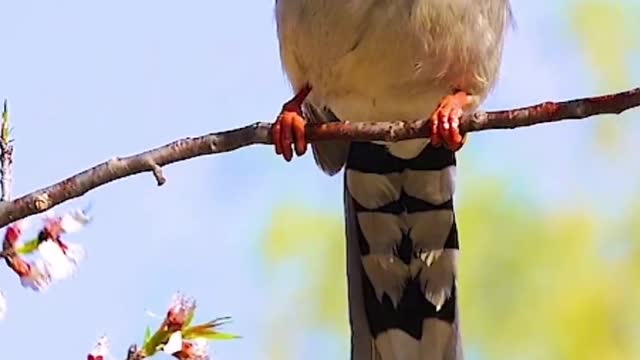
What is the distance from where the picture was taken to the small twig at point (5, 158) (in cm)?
179

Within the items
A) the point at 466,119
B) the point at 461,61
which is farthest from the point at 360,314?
the point at 466,119

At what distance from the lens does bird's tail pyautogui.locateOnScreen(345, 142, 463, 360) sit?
3562mm

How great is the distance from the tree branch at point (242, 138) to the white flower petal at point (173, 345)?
24cm

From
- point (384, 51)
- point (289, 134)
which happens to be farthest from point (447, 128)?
point (384, 51)

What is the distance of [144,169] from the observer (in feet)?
6.46

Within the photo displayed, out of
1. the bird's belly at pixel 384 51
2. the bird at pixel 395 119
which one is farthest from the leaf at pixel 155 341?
the bird's belly at pixel 384 51

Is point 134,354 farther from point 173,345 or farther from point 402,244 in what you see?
point 402,244

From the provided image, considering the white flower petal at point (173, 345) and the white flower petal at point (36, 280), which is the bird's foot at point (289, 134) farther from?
the white flower petal at point (36, 280)

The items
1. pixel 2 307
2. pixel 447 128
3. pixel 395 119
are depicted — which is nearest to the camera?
pixel 2 307

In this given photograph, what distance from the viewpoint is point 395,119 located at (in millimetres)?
3430

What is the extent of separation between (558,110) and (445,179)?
1552mm

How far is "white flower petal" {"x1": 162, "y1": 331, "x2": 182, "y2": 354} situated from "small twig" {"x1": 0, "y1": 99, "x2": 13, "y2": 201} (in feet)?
1.10

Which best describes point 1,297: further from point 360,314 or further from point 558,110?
point 360,314

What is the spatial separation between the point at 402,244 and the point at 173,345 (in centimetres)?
179
